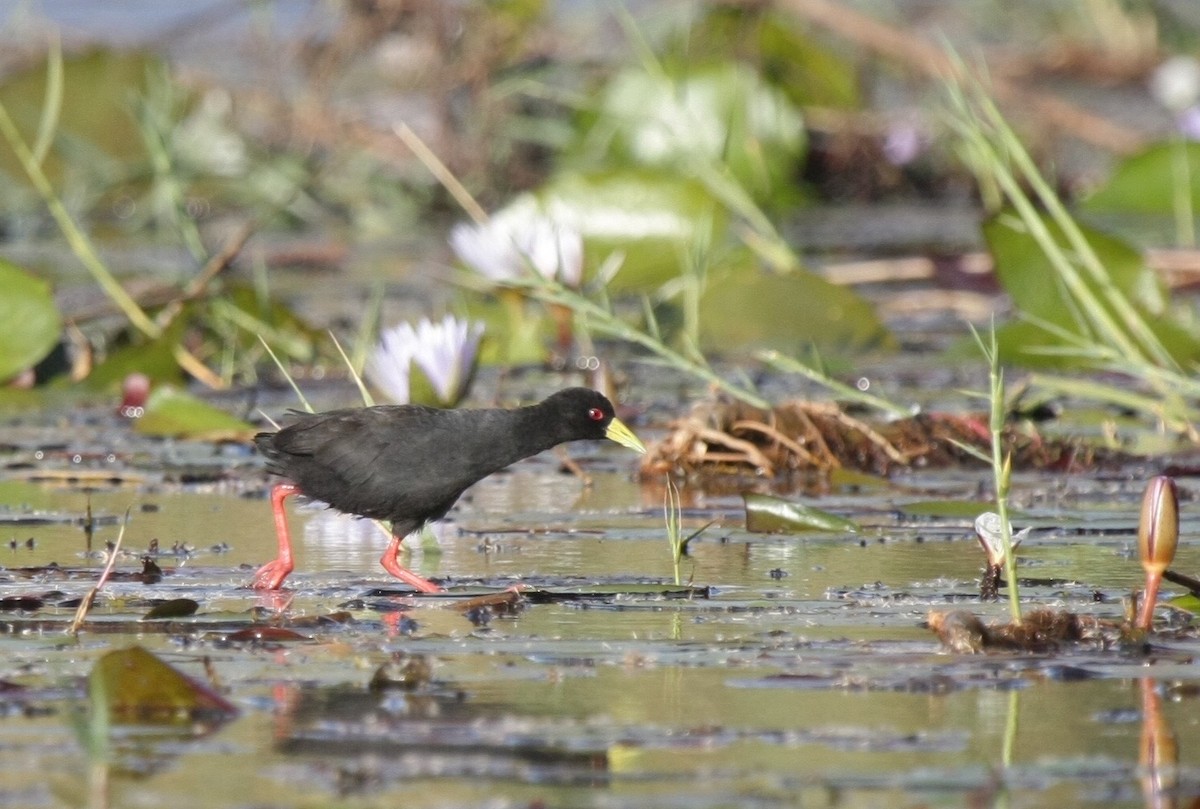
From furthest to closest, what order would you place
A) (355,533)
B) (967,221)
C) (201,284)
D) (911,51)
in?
1. (967,221)
2. (911,51)
3. (201,284)
4. (355,533)

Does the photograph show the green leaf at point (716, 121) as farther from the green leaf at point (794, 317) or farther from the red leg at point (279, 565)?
the red leg at point (279, 565)

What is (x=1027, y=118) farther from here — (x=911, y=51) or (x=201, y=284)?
(x=201, y=284)

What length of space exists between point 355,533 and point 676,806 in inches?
99.9

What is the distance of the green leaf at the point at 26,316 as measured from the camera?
6.21 metres

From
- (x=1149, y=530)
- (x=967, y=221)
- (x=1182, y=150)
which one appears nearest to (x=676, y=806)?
(x=1149, y=530)

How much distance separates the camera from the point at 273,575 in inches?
155

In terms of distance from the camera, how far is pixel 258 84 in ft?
44.5

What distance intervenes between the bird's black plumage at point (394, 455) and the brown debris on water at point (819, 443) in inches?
33.5

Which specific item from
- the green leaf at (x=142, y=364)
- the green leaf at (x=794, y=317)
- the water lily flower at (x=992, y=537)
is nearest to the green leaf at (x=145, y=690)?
the water lily flower at (x=992, y=537)

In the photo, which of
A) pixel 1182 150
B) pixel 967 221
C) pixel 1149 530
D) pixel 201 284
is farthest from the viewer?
pixel 967 221

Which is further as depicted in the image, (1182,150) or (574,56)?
(574,56)

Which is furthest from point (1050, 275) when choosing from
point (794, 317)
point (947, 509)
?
point (947, 509)

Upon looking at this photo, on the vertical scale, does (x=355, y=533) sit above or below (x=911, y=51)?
below

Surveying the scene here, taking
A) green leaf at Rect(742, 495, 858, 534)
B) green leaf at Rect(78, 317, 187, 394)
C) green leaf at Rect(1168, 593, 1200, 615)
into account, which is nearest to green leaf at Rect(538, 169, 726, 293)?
green leaf at Rect(78, 317, 187, 394)
